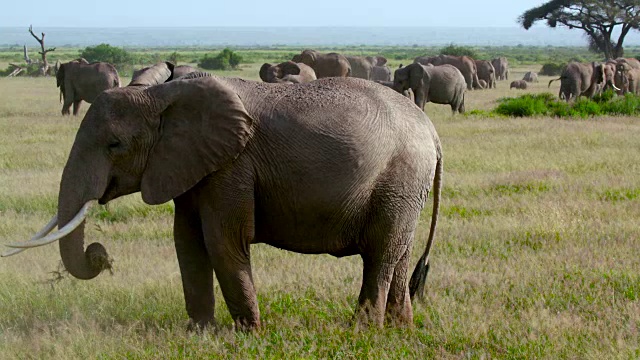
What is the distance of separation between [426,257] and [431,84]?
1877 centimetres

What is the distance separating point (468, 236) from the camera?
9078 millimetres

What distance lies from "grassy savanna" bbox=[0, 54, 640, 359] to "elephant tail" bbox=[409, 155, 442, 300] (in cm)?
12

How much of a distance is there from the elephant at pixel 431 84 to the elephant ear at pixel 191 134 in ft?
61.4

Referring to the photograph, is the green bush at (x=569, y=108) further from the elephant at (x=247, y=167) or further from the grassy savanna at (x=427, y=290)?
the elephant at (x=247, y=167)

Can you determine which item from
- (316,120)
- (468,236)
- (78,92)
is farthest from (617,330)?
(78,92)

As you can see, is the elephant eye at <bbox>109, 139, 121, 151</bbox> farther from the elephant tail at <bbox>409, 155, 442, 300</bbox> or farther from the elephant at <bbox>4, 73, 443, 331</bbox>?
the elephant tail at <bbox>409, 155, 442, 300</bbox>

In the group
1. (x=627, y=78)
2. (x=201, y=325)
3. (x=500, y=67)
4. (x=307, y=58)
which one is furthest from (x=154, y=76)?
(x=500, y=67)

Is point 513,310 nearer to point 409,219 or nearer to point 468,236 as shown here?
point 409,219

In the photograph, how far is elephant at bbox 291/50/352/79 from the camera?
31.4 meters

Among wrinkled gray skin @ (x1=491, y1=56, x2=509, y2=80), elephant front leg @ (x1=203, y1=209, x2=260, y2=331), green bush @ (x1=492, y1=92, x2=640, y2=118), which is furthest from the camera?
wrinkled gray skin @ (x1=491, y1=56, x2=509, y2=80)

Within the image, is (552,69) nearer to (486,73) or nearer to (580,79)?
(486,73)

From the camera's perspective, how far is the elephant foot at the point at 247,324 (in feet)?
19.3

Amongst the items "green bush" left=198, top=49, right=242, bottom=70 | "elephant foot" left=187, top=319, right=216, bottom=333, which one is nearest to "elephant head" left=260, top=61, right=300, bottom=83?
"elephant foot" left=187, top=319, right=216, bottom=333

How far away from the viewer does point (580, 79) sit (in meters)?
27.8
